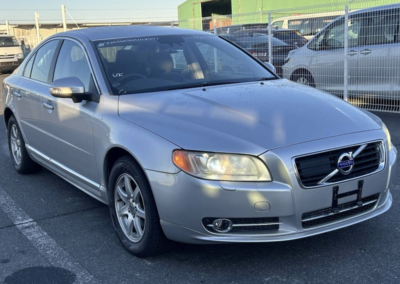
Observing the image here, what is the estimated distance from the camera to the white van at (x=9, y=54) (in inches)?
966

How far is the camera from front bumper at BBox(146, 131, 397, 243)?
9.72 feet

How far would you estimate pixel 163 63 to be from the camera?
14.1ft

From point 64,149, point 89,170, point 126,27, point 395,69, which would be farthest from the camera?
point 395,69

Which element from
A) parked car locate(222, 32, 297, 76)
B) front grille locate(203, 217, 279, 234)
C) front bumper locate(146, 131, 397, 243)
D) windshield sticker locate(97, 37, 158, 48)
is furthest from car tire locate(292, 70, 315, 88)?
front grille locate(203, 217, 279, 234)

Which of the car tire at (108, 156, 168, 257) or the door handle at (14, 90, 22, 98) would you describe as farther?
the door handle at (14, 90, 22, 98)

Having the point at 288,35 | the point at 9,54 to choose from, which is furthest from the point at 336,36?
the point at 9,54

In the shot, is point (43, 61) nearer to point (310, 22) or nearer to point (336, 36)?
point (336, 36)

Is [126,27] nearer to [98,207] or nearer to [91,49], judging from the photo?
[91,49]

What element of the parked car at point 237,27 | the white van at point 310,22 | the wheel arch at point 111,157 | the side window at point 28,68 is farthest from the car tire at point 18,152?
the parked car at point 237,27

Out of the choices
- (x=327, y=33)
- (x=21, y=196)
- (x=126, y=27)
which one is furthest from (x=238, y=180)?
(x=327, y=33)

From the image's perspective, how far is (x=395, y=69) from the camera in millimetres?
7922

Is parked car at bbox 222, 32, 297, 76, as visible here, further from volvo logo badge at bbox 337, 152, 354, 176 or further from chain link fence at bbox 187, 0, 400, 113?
volvo logo badge at bbox 337, 152, 354, 176

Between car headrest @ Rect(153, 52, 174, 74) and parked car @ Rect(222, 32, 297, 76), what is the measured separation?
235 inches

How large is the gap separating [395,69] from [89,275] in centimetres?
627
